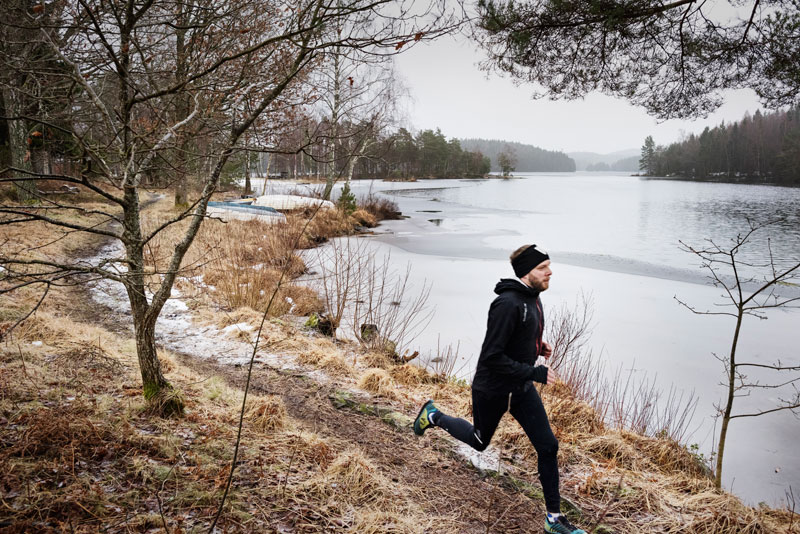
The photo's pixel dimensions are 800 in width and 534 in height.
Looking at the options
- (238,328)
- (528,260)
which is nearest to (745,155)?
(238,328)

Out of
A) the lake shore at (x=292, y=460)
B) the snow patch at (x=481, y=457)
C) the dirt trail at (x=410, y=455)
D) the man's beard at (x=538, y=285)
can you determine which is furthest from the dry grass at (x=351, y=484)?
the man's beard at (x=538, y=285)

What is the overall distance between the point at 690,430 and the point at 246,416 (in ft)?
16.5

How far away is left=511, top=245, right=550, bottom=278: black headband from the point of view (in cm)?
273

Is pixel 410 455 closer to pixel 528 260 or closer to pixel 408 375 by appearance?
pixel 408 375

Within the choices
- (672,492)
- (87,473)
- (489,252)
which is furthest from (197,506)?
(489,252)

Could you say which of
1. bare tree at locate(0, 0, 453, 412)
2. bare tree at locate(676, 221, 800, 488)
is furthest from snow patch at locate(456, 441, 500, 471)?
bare tree at locate(0, 0, 453, 412)

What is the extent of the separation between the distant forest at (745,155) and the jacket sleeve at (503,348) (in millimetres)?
44471

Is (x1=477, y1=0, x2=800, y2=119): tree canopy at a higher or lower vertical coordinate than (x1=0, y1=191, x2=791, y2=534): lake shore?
higher

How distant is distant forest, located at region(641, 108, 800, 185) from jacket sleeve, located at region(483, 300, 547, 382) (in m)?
44.5

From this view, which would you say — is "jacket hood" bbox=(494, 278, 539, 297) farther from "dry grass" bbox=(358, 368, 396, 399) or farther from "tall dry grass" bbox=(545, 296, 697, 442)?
"dry grass" bbox=(358, 368, 396, 399)

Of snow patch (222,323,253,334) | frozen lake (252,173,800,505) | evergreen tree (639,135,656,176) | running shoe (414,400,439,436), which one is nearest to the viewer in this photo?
running shoe (414,400,439,436)

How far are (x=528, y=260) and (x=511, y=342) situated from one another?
517 mm

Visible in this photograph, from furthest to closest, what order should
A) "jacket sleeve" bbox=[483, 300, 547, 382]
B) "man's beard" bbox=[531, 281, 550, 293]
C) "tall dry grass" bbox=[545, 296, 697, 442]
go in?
"tall dry grass" bbox=[545, 296, 697, 442] < "man's beard" bbox=[531, 281, 550, 293] < "jacket sleeve" bbox=[483, 300, 547, 382]

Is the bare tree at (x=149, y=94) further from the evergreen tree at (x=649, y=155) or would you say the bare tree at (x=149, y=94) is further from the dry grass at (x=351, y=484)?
the evergreen tree at (x=649, y=155)
